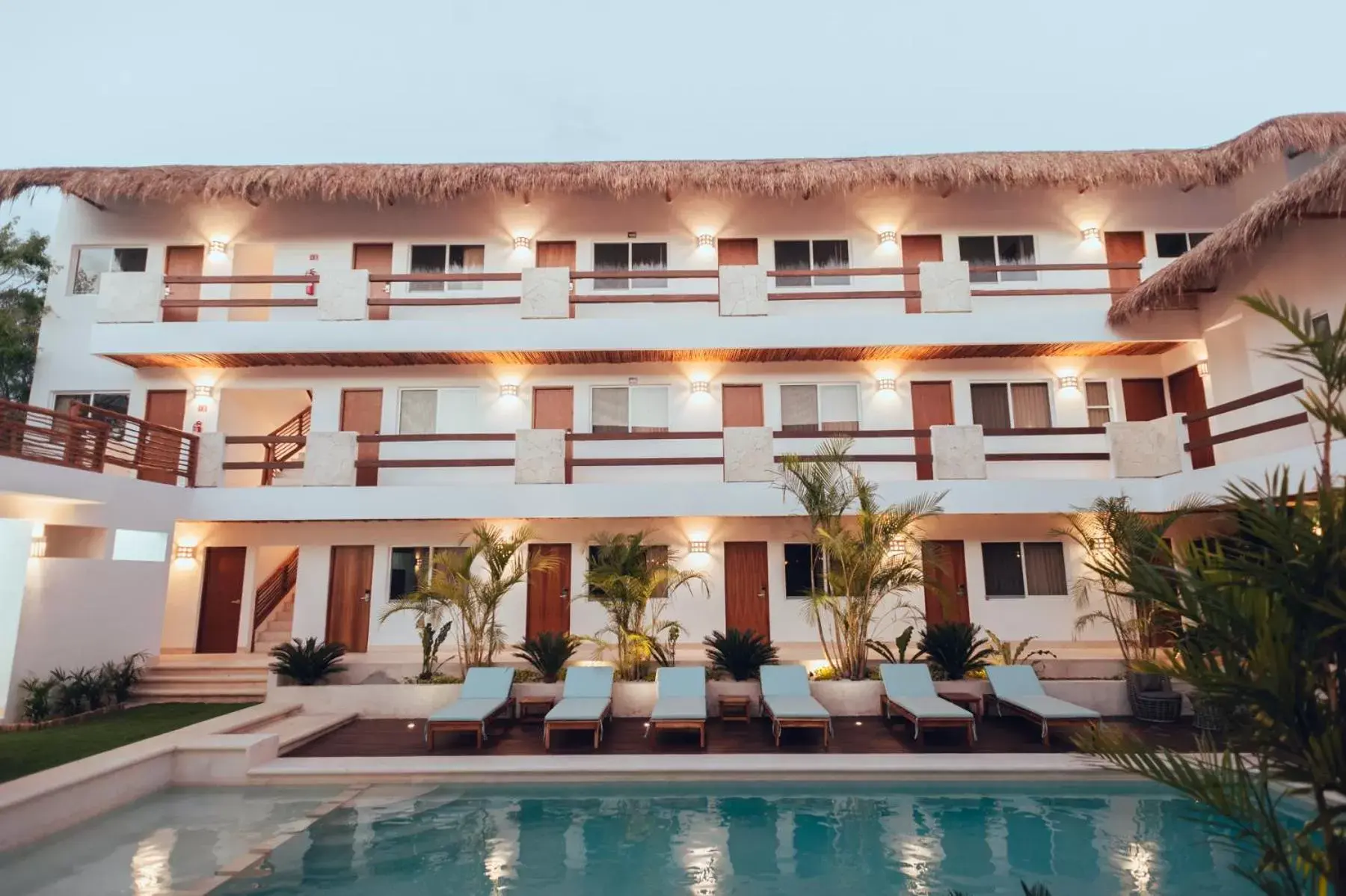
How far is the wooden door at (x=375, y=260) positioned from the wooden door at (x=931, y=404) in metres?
10.4

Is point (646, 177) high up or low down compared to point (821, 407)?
up

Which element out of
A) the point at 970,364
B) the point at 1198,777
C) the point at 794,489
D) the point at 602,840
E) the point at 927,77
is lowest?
the point at 602,840

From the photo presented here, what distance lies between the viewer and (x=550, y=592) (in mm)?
13180

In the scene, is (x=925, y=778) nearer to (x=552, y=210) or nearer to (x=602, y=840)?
(x=602, y=840)

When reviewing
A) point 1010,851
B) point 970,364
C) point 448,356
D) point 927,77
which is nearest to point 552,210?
point 448,356

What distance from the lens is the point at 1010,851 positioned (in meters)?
5.88

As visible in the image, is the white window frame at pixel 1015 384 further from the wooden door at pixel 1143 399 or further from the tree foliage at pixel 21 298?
the tree foliage at pixel 21 298

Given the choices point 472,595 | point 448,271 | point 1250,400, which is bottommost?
point 472,595

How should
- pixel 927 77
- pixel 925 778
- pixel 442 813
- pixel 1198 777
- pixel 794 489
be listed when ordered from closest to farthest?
pixel 1198 777 → pixel 442 813 → pixel 925 778 → pixel 794 489 → pixel 927 77

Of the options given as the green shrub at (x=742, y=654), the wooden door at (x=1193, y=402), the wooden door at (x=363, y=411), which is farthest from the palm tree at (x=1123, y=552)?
the wooden door at (x=363, y=411)

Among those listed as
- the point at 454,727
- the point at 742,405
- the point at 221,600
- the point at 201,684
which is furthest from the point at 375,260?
the point at 454,727

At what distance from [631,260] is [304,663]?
9027 millimetres

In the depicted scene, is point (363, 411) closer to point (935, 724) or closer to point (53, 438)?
point (53, 438)

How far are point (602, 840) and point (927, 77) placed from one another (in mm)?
199529
